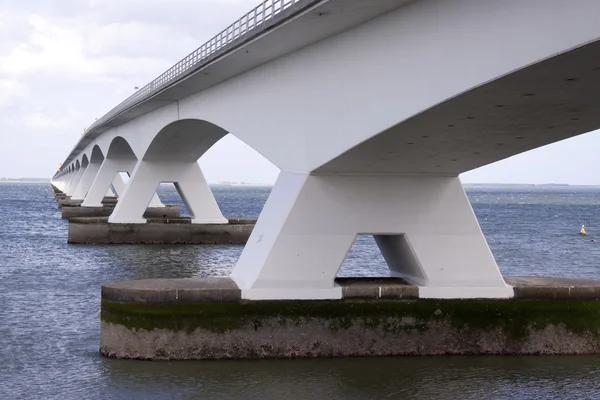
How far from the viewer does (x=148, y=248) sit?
43.0m

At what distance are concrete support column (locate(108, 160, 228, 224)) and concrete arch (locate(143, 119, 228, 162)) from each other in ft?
1.42

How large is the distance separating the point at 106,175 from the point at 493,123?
51462 mm

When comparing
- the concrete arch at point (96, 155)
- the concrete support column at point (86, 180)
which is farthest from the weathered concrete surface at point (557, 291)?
the concrete support column at point (86, 180)

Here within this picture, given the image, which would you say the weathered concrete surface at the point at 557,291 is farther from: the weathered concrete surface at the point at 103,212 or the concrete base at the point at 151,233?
the weathered concrete surface at the point at 103,212

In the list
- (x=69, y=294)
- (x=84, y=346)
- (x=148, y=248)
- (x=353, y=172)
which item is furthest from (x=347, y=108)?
(x=148, y=248)

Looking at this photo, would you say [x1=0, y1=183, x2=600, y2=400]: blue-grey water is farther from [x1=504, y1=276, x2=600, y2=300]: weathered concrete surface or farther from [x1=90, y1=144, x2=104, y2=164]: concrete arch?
[x1=90, y1=144, x2=104, y2=164]: concrete arch

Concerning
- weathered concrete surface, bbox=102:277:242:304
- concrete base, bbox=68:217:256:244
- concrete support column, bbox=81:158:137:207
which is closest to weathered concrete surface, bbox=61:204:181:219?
concrete support column, bbox=81:158:137:207

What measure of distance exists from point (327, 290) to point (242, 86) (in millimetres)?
8411

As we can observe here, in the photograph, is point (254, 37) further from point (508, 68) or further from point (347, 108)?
point (508, 68)

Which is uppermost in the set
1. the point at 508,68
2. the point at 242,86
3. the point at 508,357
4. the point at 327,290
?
the point at 242,86

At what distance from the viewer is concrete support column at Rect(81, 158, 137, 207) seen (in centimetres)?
6288

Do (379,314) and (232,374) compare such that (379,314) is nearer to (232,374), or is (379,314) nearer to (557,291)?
(232,374)

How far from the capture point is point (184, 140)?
4184cm

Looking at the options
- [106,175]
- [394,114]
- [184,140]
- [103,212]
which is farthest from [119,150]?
[394,114]
